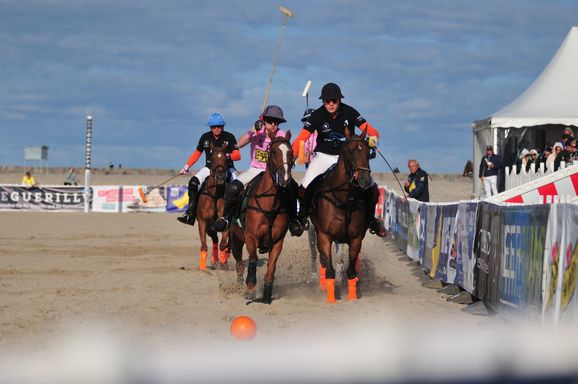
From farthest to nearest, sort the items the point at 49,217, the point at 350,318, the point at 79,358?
the point at 49,217 < the point at 350,318 < the point at 79,358

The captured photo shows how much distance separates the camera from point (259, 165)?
527 inches

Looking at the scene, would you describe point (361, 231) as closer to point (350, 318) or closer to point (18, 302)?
point (350, 318)

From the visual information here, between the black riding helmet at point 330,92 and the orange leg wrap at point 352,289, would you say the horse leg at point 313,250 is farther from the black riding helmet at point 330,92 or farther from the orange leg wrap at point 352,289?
the black riding helmet at point 330,92

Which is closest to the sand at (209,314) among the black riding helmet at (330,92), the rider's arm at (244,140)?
the rider's arm at (244,140)

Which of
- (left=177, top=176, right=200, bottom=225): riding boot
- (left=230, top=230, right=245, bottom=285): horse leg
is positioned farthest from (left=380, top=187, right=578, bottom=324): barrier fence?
(left=177, top=176, right=200, bottom=225): riding boot

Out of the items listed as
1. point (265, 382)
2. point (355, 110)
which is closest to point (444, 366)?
point (265, 382)

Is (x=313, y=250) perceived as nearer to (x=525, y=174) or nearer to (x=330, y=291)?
(x=330, y=291)

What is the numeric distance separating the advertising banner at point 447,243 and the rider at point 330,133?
1476mm

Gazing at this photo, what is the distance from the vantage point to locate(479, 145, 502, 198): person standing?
85.9ft

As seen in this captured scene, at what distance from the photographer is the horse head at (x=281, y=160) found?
1118 centimetres

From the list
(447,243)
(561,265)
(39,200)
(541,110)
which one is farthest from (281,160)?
(39,200)

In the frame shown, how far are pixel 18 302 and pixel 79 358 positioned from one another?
18.3ft

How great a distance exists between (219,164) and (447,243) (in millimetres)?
3739

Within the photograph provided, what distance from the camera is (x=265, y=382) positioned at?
15.5 ft
